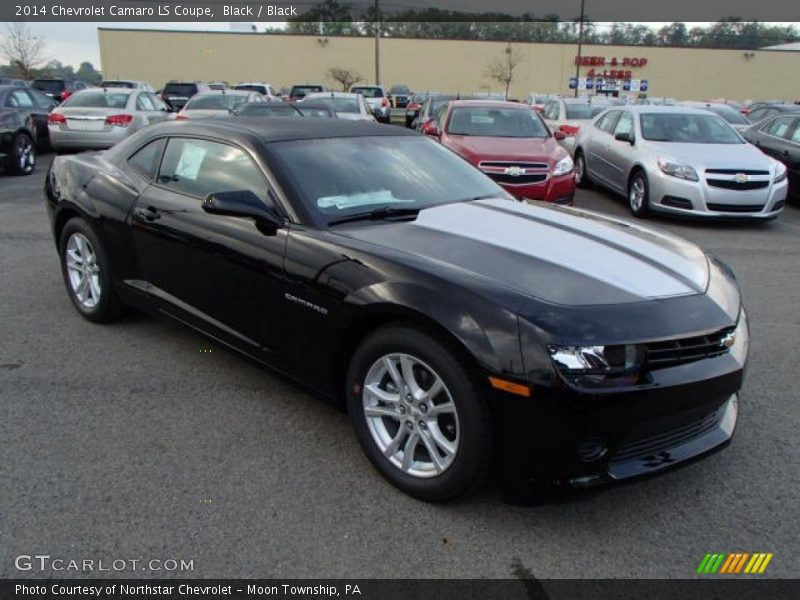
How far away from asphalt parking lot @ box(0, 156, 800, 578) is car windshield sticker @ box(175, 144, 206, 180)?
1151mm

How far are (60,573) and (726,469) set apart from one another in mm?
2802

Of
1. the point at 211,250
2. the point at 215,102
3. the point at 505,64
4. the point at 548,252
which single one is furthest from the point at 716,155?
the point at 505,64

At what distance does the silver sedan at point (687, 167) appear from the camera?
8719 millimetres

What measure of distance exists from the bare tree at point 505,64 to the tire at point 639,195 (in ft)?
169

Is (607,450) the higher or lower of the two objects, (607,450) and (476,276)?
the lower

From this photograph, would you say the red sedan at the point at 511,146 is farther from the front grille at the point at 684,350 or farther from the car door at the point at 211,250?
the front grille at the point at 684,350

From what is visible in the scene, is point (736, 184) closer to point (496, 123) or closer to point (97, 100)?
point (496, 123)

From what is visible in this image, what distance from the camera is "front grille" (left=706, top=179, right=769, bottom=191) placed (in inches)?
343

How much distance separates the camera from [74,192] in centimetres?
471

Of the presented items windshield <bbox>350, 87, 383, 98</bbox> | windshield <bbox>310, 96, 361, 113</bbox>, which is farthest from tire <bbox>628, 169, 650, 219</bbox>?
windshield <bbox>350, 87, 383, 98</bbox>

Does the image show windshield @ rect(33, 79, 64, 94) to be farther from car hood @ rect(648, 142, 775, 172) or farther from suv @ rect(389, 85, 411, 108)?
car hood @ rect(648, 142, 775, 172)

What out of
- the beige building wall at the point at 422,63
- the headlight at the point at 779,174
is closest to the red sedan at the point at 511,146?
the headlight at the point at 779,174

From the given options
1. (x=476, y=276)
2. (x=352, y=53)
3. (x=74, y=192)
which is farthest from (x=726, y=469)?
(x=352, y=53)
